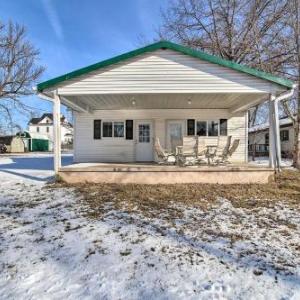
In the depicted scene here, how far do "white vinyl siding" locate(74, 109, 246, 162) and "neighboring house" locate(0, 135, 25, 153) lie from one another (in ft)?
87.0

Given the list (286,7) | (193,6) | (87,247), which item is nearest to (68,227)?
(87,247)

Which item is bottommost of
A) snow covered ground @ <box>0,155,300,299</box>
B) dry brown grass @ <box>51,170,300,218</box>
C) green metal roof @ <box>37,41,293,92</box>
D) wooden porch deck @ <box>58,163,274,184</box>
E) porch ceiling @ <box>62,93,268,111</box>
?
snow covered ground @ <box>0,155,300,299</box>

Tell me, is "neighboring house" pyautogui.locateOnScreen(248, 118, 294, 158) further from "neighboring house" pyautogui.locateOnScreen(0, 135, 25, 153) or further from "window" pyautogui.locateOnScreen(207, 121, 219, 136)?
"neighboring house" pyautogui.locateOnScreen(0, 135, 25, 153)

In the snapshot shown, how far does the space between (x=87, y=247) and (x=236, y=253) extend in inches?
77.1

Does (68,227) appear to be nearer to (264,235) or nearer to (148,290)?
(148,290)

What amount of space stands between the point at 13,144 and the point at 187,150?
32.6 metres

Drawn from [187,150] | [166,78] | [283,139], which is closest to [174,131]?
[187,150]

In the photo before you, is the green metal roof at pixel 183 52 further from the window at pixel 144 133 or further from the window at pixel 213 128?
the window at pixel 144 133

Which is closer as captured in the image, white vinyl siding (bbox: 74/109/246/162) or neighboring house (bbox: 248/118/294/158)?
white vinyl siding (bbox: 74/109/246/162)

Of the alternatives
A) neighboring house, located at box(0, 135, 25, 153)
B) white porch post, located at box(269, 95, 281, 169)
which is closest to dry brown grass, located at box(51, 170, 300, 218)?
white porch post, located at box(269, 95, 281, 169)

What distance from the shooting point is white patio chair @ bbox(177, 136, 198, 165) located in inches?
398

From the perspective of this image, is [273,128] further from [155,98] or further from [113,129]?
[113,129]

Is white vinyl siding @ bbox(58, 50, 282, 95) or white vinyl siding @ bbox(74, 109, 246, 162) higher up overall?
white vinyl siding @ bbox(58, 50, 282, 95)

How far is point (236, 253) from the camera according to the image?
4207 mm
